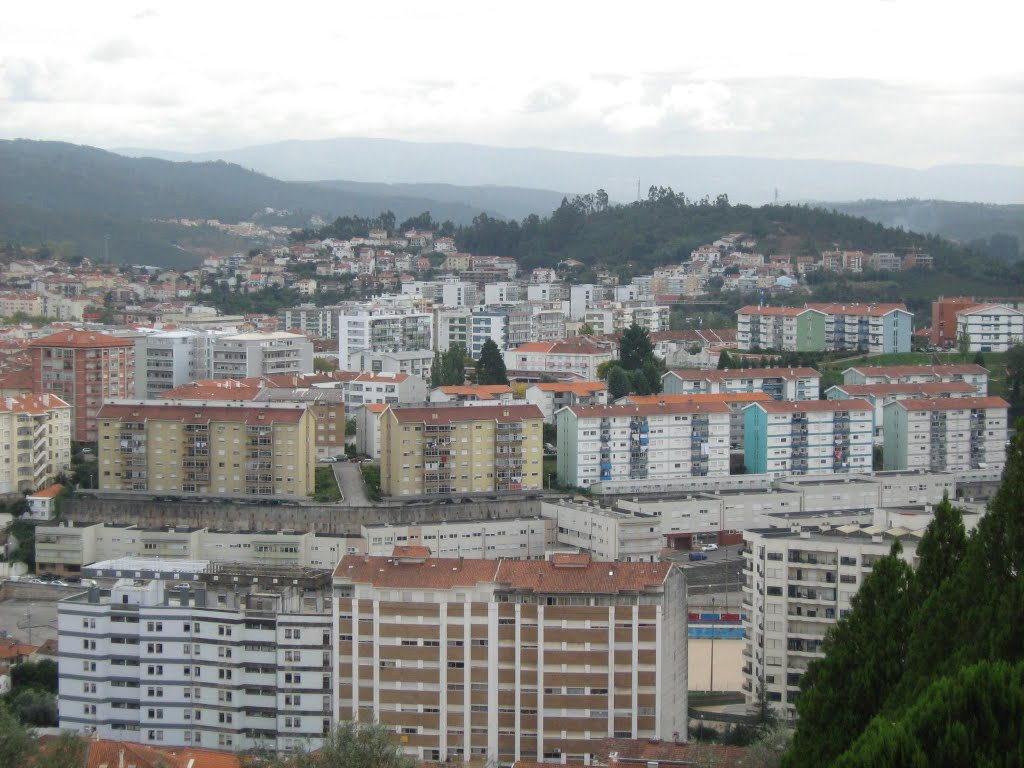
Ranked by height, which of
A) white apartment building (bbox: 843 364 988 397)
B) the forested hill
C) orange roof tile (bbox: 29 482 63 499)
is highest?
the forested hill

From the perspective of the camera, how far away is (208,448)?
20.0 metres

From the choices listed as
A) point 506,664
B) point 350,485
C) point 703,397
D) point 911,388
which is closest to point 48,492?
point 350,485

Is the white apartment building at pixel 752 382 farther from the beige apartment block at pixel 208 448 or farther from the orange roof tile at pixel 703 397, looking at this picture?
the beige apartment block at pixel 208 448

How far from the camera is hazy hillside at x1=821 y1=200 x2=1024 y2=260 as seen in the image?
78.5 m

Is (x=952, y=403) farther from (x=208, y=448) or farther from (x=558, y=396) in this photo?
(x=208, y=448)

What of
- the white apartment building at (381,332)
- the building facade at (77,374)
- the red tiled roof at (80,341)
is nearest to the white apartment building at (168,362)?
the red tiled roof at (80,341)

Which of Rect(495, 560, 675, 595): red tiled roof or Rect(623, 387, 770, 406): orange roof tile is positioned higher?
Rect(623, 387, 770, 406): orange roof tile

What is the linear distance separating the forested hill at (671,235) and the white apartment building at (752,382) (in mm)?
14741

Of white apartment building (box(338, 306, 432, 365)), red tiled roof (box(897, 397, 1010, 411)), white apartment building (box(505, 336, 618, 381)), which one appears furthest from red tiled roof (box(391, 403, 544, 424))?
white apartment building (box(338, 306, 432, 365))

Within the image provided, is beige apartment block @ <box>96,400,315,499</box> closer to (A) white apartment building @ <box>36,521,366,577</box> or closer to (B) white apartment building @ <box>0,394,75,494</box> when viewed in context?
(B) white apartment building @ <box>0,394,75,494</box>

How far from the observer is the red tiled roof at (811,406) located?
22.5m

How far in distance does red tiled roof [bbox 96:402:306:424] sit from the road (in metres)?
1.12

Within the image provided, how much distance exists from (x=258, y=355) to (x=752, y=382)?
A: 7831 mm

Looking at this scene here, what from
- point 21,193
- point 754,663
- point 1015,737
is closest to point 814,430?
point 754,663
